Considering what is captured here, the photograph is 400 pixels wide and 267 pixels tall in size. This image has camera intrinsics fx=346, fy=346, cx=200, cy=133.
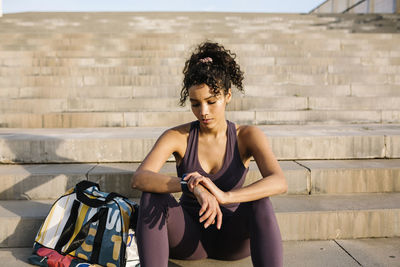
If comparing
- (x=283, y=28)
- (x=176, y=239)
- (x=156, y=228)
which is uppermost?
(x=283, y=28)

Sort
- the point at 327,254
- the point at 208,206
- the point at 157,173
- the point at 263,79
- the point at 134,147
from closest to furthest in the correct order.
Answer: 1. the point at 208,206
2. the point at 157,173
3. the point at 327,254
4. the point at 134,147
5. the point at 263,79

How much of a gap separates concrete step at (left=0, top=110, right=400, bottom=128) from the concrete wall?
13115 millimetres

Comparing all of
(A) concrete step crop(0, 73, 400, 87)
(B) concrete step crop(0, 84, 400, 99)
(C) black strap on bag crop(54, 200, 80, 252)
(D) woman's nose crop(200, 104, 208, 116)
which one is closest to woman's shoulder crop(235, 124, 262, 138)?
(D) woman's nose crop(200, 104, 208, 116)

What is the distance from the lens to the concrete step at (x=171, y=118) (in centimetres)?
486

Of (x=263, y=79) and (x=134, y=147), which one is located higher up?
(x=263, y=79)

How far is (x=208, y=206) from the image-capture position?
181 cm

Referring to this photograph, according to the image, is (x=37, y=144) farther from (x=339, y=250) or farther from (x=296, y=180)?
(x=339, y=250)

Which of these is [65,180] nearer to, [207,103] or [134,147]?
[134,147]

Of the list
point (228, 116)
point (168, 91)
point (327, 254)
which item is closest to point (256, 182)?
point (327, 254)

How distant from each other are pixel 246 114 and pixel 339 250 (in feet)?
9.11

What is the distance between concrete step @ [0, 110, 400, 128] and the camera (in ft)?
15.9

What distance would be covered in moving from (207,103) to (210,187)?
0.53m

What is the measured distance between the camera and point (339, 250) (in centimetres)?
250

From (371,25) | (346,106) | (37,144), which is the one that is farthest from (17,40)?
(371,25)
